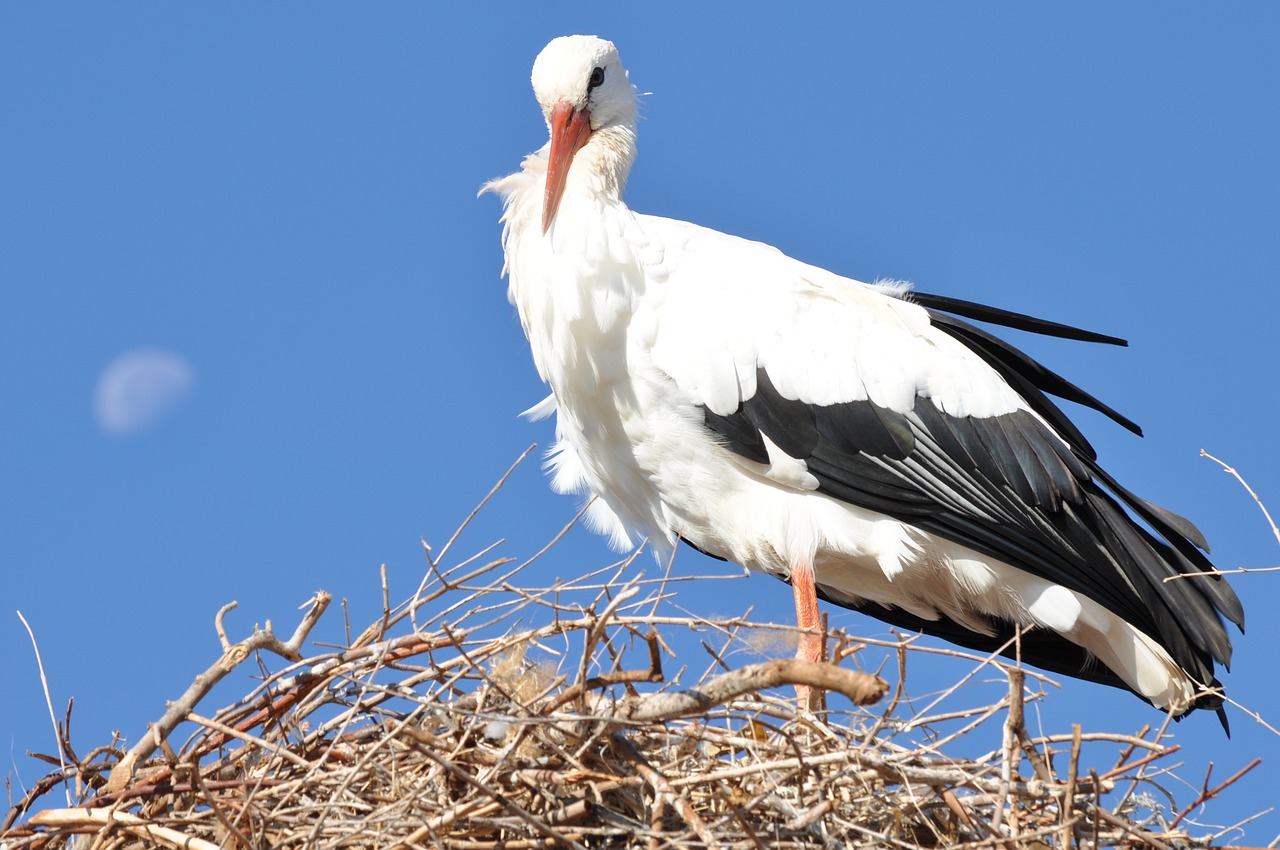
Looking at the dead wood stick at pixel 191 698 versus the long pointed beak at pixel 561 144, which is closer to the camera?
the dead wood stick at pixel 191 698

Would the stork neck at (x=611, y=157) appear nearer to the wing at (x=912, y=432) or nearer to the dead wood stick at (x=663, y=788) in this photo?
the wing at (x=912, y=432)

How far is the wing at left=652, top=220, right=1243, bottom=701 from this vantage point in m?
5.14

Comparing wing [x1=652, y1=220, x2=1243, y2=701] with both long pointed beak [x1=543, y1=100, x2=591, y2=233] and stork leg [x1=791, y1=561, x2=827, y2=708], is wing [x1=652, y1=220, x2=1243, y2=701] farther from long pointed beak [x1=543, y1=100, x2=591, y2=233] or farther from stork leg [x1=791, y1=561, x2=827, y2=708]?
long pointed beak [x1=543, y1=100, x2=591, y2=233]

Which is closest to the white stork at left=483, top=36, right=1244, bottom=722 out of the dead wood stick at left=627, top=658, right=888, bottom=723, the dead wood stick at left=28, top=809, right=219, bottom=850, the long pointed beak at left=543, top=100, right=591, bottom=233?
the long pointed beak at left=543, top=100, right=591, bottom=233

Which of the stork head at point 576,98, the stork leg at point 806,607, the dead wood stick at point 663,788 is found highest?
the stork head at point 576,98

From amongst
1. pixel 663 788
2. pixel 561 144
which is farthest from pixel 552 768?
pixel 561 144

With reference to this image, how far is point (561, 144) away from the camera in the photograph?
17.6ft

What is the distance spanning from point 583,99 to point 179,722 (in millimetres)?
2493

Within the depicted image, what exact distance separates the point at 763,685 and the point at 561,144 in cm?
250

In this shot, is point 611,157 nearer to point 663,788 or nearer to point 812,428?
point 812,428

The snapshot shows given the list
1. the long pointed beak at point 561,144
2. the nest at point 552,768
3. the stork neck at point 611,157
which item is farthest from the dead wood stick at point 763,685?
the stork neck at point 611,157

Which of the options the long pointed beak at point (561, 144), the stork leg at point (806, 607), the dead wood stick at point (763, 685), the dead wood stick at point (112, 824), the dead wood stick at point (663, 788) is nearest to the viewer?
the dead wood stick at point (763, 685)

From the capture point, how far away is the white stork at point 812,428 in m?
5.15

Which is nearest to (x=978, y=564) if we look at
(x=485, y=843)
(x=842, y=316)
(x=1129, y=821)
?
(x=842, y=316)
